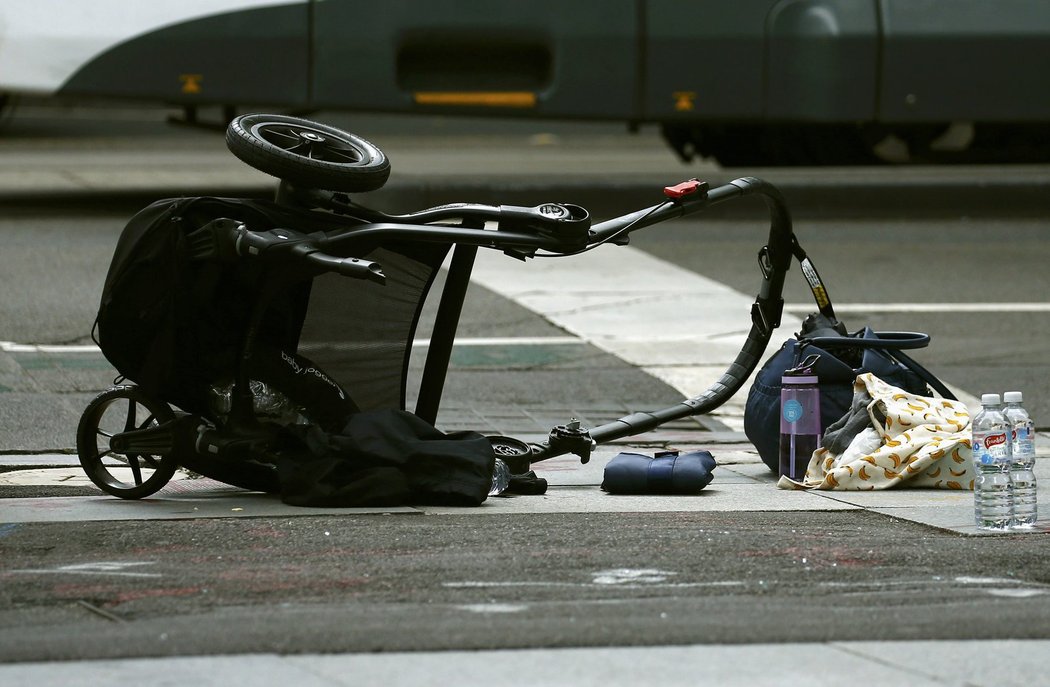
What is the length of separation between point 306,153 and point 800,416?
2.06m

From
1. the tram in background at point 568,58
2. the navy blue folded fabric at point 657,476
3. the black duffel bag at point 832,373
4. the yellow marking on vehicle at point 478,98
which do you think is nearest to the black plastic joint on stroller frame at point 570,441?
the navy blue folded fabric at point 657,476

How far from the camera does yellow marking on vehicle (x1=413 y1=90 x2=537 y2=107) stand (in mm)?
13523

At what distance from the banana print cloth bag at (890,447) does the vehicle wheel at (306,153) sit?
1.91 metres

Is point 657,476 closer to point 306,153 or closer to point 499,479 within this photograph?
point 499,479

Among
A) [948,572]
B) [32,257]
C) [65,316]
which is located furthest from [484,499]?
[32,257]

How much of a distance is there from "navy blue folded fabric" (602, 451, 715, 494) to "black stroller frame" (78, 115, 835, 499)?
6.5 inches

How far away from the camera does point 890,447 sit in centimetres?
636

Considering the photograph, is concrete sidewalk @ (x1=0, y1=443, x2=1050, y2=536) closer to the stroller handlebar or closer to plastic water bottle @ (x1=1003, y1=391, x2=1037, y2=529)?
plastic water bottle @ (x1=1003, y1=391, x2=1037, y2=529)

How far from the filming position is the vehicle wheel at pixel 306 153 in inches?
232

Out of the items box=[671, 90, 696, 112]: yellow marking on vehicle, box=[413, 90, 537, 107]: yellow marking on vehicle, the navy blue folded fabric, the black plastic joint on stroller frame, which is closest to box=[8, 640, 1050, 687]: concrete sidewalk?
the navy blue folded fabric

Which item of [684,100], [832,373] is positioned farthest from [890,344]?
[684,100]

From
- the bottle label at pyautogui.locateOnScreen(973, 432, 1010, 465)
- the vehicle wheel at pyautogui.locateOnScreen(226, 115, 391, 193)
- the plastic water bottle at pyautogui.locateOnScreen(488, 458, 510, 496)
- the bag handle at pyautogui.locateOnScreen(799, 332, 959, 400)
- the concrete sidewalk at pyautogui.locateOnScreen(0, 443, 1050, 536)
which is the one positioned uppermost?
the vehicle wheel at pyautogui.locateOnScreen(226, 115, 391, 193)

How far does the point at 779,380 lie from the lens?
21.8 ft

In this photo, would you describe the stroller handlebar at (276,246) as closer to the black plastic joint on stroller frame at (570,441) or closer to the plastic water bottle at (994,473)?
the black plastic joint on stroller frame at (570,441)
